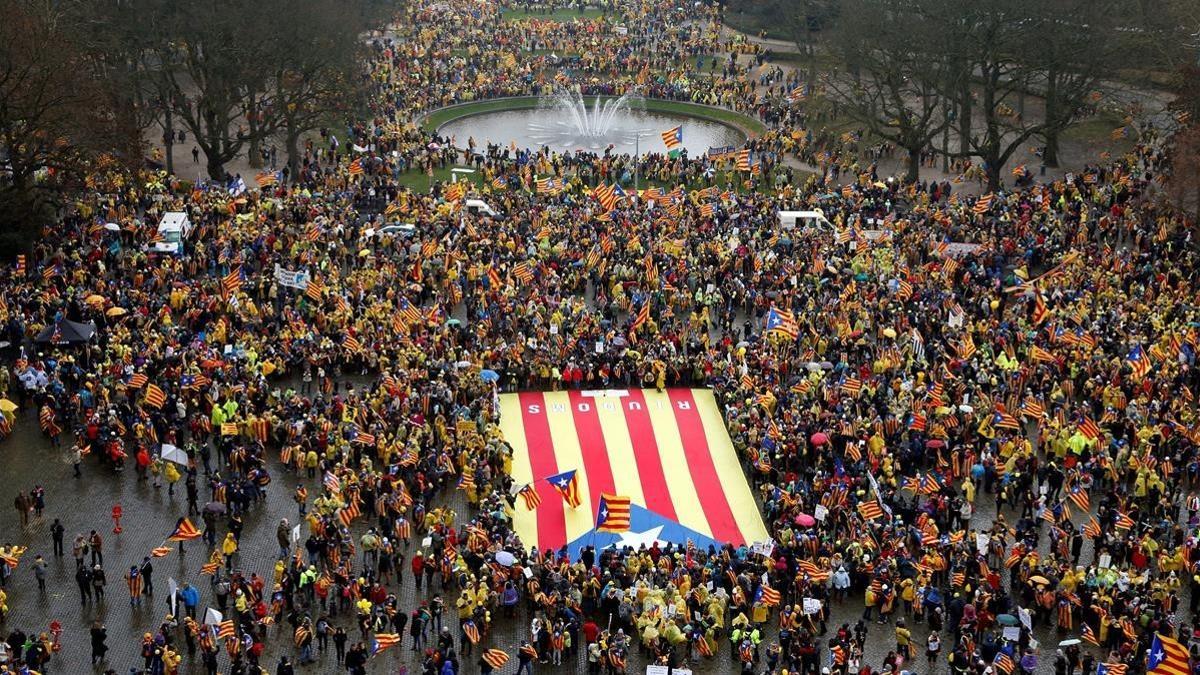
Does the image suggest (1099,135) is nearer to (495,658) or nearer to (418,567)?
(418,567)

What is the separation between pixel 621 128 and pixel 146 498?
48.9 m

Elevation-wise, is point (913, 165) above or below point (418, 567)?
above

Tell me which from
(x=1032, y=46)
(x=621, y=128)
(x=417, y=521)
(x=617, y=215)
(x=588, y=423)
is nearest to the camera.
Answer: (x=417, y=521)

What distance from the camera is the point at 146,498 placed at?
3581 cm

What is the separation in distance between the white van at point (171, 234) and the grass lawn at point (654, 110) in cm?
2717

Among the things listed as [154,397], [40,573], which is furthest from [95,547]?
[154,397]

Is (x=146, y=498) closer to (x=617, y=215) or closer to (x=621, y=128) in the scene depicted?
(x=617, y=215)

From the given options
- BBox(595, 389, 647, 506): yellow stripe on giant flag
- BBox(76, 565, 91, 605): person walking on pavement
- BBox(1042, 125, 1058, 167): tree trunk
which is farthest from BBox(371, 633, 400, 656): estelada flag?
BBox(1042, 125, 1058, 167): tree trunk

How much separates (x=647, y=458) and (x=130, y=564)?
1466cm

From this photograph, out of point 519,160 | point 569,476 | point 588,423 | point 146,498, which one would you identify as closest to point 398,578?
point 569,476

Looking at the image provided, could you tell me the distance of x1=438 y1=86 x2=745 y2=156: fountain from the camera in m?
76.1

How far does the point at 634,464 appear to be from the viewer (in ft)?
130

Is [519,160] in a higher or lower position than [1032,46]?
lower

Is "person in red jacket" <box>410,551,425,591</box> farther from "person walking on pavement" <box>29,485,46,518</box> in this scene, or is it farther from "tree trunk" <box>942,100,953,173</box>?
"tree trunk" <box>942,100,953,173</box>
